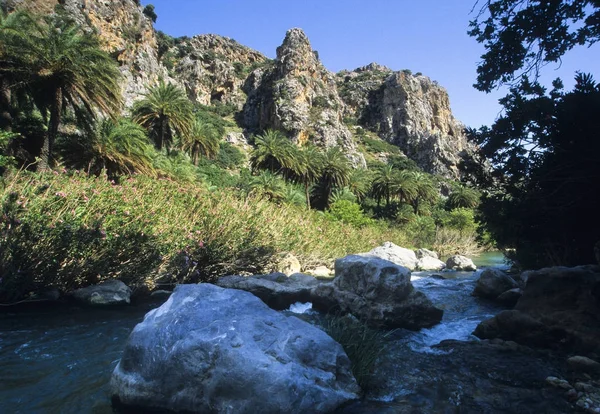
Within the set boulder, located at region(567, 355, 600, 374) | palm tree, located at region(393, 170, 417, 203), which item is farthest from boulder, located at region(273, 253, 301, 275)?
palm tree, located at region(393, 170, 417, 203)

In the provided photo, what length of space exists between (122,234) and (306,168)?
1120 inches

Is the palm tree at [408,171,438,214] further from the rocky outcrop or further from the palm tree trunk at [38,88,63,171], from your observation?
the rocky outcrop

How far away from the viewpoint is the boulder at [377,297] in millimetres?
6887

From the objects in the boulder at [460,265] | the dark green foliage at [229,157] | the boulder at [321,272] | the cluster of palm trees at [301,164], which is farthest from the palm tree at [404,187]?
the boulder at [321,272]

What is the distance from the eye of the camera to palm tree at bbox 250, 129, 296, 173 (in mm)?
34750

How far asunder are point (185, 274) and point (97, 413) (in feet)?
22.1

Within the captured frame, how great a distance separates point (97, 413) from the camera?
333 centimetres

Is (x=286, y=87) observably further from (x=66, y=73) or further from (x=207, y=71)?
(x=66, y=73)

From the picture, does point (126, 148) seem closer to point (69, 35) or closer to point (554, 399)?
point (69, 35)

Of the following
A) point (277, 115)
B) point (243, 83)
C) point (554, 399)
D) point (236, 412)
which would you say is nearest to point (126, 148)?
point (236, 412)

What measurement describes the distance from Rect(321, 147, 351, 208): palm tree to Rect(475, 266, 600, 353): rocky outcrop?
103ft

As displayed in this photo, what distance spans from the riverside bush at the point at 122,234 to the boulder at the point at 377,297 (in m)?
3.99

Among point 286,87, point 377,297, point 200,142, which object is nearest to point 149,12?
point 286,87

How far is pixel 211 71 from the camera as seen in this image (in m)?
80.8
